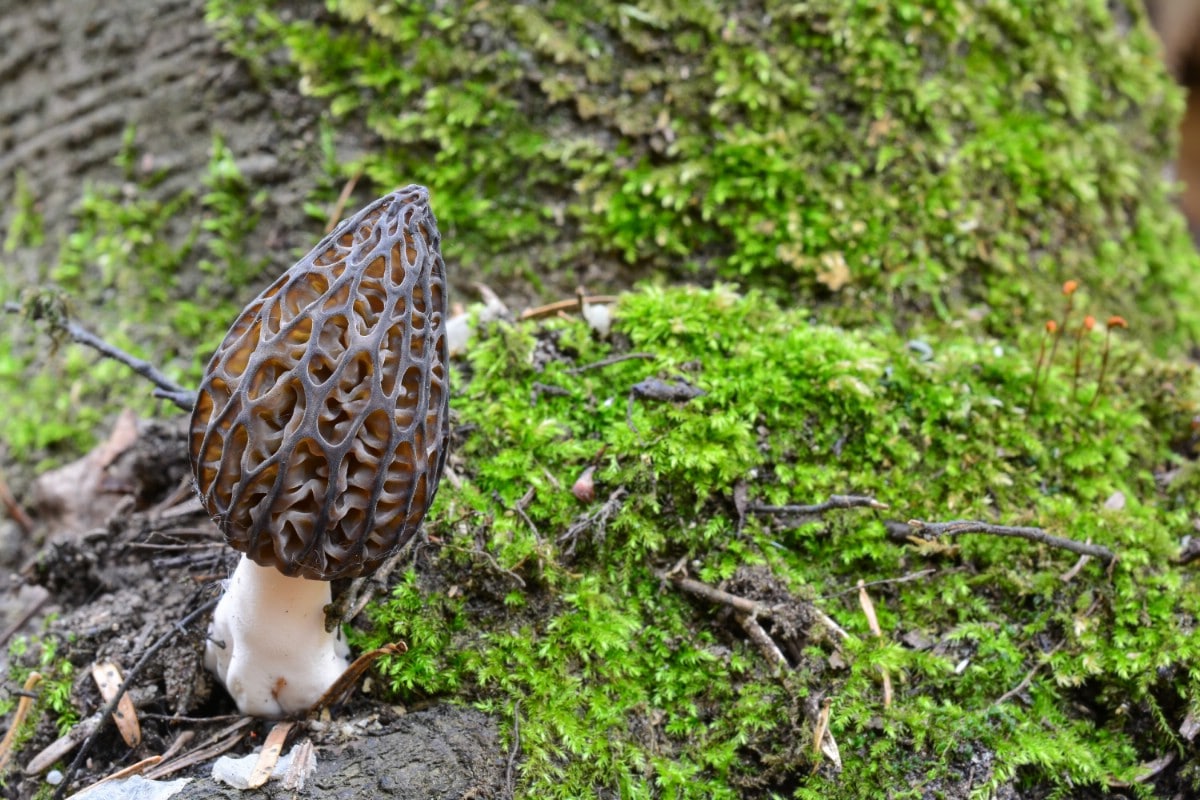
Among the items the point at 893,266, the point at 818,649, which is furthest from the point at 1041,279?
the point at 818,649

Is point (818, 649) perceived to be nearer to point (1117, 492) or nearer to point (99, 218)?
point (1117, 492)

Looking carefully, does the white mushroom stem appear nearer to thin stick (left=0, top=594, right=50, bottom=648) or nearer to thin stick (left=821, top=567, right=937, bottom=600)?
thin stick (left=0, top=594, right=50, bottom=648)

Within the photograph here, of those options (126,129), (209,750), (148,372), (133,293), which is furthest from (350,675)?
(126,129)

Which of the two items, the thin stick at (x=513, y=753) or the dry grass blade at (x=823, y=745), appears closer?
the thin stick at (x=513, y=753)

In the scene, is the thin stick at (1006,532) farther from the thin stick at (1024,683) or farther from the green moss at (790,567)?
the thin stick at (1024,683)

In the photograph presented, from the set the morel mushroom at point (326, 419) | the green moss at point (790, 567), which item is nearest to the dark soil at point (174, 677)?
the green moss at point (790, 567)
